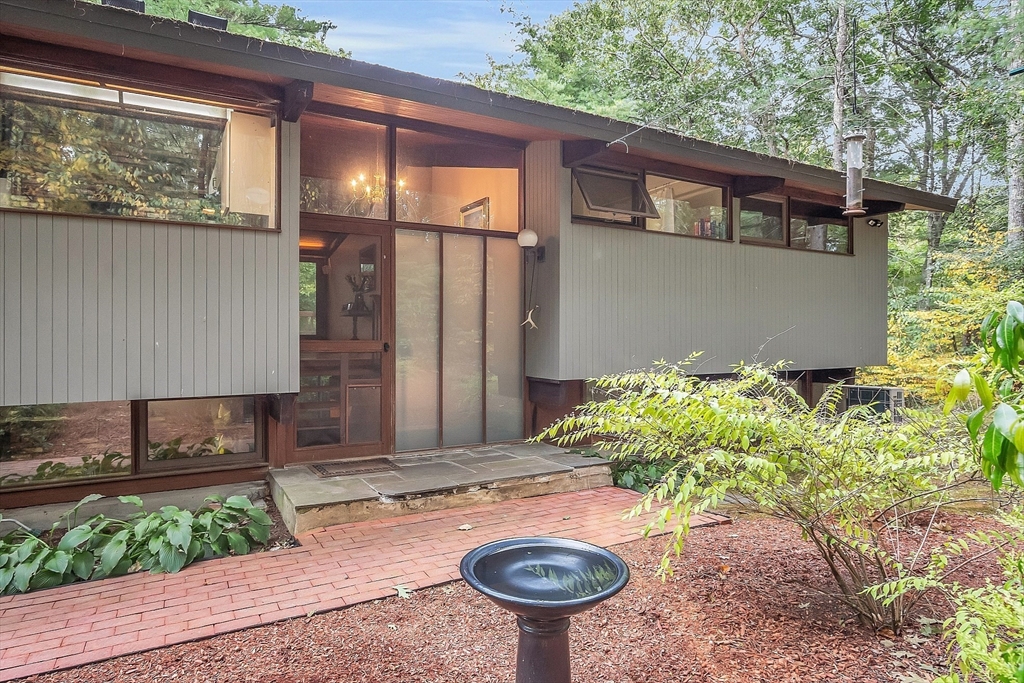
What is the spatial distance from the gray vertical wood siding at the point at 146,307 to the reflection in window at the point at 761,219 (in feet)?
18.3

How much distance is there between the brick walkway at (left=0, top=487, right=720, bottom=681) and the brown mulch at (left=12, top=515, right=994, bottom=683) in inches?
5.6

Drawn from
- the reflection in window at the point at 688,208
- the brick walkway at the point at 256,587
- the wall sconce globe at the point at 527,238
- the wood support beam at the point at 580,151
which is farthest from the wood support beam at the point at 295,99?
the reflection in window at the point at 688,208

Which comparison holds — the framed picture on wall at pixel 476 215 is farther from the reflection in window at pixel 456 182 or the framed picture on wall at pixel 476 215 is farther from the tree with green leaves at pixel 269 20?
the tree with green leaves at pixel 269 20

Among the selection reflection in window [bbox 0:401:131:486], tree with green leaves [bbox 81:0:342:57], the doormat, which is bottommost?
the doormat

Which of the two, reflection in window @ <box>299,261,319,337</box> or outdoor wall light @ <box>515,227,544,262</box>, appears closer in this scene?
reflection in window @ <box>299,261,319,337</box>

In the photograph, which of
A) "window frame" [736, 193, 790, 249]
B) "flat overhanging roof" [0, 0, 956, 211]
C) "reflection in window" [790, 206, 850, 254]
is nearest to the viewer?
"flat overhanging roof" [0, 0, 956, 211]

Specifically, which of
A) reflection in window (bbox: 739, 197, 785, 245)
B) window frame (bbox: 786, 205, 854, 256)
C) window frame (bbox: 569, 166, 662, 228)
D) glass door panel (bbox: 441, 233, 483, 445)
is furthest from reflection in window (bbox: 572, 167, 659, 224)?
window frame (bbox: 786, 205, 854, 256)

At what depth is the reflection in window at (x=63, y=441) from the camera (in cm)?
404

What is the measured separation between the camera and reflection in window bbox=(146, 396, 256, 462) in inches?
176

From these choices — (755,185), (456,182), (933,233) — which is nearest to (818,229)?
(755,185)

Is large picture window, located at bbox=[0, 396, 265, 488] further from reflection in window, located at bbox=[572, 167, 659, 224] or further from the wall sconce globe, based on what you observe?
reflection in window, located at bbox=[572, 167, 659, 224]

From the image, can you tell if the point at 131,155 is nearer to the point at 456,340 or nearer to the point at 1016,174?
the point at 456,340

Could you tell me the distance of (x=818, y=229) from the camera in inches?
322

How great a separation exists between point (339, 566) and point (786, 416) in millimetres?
2720
